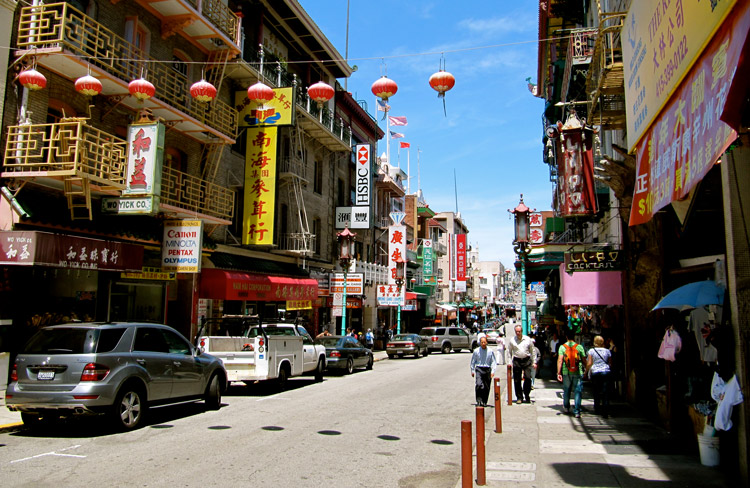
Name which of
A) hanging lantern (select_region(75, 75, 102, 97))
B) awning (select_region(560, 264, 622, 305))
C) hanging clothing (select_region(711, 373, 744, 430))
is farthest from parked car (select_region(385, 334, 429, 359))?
hanging clothing (select_region(711, 373, 744, 430))

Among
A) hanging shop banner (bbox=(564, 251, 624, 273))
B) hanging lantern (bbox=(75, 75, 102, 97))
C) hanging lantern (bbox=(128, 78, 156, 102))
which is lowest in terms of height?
hanging shop banner (bbox=(564, 251, 624, 273))

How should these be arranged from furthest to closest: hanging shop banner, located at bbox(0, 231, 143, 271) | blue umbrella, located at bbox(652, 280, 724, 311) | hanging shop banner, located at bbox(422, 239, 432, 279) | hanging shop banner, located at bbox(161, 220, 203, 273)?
hanging shop banner, located at bbox(422, 239, 432, 279) → hanging shop banner, located at bbox(161, 220, 203, 273) → hanging shop banner, located at bbox(0, 231, 143, 271) → blue umbrella, located at bbox(652, 280, 724, 311)

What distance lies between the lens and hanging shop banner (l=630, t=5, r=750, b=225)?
4273 mm

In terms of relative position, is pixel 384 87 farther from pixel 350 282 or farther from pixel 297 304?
pixel 350 282

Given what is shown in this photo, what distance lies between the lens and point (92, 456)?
780 cm

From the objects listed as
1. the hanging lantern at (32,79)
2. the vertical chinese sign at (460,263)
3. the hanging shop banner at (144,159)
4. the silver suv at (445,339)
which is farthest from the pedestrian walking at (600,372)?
the vertical chinese sign at (460,263)

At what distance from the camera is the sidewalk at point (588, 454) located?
6.91 metres

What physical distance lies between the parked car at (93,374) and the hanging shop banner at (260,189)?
12940 mm

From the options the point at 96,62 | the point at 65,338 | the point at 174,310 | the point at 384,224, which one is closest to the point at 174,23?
the point at 96,62

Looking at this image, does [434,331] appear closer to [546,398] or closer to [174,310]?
[174,310]

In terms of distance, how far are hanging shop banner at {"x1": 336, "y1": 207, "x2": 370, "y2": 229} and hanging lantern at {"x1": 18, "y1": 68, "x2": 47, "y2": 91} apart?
21660 millimetres

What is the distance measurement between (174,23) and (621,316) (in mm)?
16874

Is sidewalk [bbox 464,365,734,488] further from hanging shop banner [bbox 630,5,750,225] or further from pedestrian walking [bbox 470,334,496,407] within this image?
hanging shop banner [bbox 630,5,750,225]

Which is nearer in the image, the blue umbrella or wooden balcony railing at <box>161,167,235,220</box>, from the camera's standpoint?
the blue umbrella
